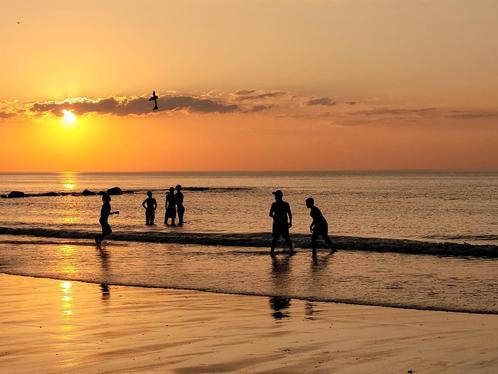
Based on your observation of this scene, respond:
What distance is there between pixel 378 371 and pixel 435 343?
1.82m

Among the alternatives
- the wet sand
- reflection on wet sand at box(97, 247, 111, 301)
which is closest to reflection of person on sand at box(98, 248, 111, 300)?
reflection on wet sand at box(97, 247, 111, 301)

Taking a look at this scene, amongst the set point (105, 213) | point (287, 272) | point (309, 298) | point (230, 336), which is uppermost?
point (105, 213)

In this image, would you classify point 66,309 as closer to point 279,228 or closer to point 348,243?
point 279,228

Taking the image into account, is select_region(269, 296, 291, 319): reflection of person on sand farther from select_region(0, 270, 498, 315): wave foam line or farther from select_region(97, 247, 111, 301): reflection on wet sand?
select_region(97, 247, 111, 301): reflection on wet sand

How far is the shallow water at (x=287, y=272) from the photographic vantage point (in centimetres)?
1472

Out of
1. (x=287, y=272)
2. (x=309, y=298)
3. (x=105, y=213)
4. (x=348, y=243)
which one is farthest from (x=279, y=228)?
(x=309, y=298)

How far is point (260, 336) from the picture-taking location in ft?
33.1

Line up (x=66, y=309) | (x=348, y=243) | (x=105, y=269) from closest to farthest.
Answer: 1. (x=66, y=309)
2. (x=105, y=269)
3. (x=348, y=243)

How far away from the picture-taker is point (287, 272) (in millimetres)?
18984

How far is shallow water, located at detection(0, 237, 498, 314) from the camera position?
14719 mm

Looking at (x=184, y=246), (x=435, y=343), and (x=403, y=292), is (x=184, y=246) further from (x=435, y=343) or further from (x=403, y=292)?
(x=435, y=343)

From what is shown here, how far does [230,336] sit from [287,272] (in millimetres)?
8960

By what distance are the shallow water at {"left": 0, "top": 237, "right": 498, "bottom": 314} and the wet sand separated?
1559mm

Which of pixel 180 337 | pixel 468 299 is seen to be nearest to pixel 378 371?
pixel 180 337
